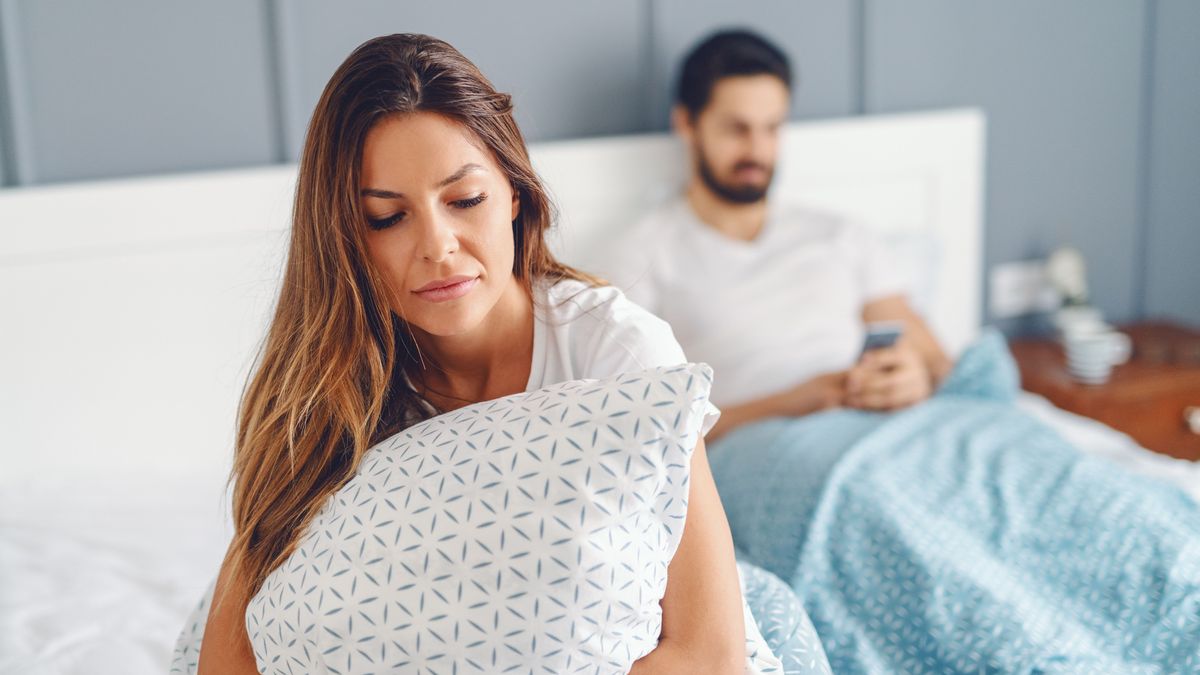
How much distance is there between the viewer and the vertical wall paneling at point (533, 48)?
1.91 metres

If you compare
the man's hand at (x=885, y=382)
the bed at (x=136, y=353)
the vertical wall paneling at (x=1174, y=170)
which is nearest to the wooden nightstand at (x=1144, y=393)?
the bed at (x=136, y=353)

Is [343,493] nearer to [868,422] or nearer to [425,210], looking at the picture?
[425,210]

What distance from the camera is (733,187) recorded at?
2.08 metres

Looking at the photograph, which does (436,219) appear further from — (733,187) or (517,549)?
(733,187)

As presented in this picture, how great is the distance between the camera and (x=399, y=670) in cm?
83

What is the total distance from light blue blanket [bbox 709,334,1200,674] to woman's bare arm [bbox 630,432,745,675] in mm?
324

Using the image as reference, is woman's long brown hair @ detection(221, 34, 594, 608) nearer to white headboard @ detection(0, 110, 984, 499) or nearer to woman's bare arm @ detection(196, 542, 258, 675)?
woman's bare arm @ detection(196, 542, 258, 675)

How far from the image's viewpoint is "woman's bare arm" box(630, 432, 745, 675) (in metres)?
0.89

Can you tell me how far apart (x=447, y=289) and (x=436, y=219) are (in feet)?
0.22

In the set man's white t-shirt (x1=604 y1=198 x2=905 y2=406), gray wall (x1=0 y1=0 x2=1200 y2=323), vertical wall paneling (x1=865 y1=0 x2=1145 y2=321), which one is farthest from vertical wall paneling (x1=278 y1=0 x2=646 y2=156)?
vertical wall paneling (x1=865 y1=0 x2=1145 y2=321)

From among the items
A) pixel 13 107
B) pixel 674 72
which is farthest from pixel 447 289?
pixel 674 72

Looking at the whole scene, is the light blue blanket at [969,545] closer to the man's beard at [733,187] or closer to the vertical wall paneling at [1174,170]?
the man's beard at [733,187]

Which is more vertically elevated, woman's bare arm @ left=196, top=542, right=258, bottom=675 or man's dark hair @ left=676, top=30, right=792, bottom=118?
man's dark hair @ left=676, top=30, right=792, bottom=118

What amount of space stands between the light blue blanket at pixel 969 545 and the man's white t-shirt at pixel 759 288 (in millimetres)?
379
